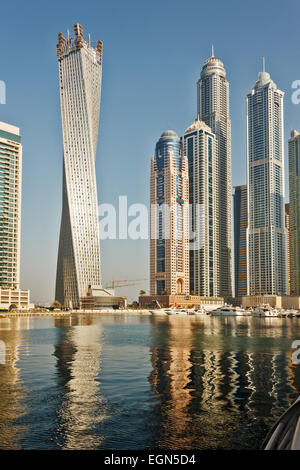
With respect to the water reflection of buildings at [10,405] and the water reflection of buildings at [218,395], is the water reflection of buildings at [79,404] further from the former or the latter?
the water reflection of buildings at [218,395]

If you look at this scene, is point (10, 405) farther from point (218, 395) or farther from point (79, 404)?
point (218, 395)

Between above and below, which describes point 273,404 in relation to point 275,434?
below

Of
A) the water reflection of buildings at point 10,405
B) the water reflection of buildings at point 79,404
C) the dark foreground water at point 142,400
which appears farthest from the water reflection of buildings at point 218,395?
the water reflection of buildings at point 10,405

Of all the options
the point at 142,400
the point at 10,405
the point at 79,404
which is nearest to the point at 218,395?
the point at 142,400

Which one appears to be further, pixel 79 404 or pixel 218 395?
pixel 218 395

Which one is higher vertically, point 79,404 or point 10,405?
point 10,405

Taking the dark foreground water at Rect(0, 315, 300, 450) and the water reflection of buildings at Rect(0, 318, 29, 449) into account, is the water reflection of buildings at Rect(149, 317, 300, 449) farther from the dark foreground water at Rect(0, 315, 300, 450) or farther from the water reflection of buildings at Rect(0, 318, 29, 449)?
the water reflection of buildings at Rect(0, 318, 29, 449)

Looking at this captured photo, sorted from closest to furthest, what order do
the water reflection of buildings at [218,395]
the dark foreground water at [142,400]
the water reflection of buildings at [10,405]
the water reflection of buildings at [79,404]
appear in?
the water reflection of buildings at [10,405]
the water reflection of buildings at [79,404]
the dark foreground water at [142,400]
the water reflection of buildings at [218,395]

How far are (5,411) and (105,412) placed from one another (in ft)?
19.3

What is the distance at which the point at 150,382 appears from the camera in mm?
37312

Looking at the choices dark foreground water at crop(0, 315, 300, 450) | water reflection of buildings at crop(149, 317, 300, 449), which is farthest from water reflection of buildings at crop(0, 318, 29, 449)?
water reflection of buildings at crop(149, 317, 300, 449)

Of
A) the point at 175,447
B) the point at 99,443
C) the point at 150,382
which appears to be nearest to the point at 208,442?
the point at 175,447

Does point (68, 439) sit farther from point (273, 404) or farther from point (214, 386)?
point (214, 386)
